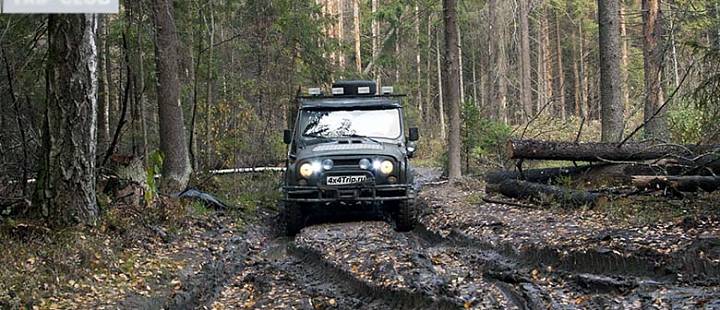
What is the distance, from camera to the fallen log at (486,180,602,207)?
36.9 ft

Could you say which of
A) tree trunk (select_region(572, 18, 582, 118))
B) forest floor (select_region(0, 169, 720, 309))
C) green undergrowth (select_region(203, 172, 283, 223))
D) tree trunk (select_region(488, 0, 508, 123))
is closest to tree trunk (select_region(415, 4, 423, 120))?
tree trunk (select_region(572, 18, 582, 118))

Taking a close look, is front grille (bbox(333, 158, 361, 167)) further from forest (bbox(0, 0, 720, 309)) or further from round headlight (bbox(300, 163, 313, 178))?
forest (bbox(0, 0, 720, 309))

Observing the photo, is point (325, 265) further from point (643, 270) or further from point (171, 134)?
point (171, 134)

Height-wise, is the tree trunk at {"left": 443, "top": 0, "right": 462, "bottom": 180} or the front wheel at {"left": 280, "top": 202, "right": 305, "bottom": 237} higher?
the tree trunk at {"left": 443, "top": 0, "right": 462, "bottom": 180}

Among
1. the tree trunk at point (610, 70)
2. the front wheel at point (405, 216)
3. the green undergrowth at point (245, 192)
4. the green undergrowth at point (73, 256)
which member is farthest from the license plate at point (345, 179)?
the tree trunk at point (610, 70)

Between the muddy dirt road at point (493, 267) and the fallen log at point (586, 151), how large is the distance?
211 cm

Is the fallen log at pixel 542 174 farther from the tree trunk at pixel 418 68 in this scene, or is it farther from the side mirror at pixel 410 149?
the tree trunk at pixel 418 68

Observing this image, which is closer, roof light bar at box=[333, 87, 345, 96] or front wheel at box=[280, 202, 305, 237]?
front wheel at box=[280, 202, 305, 237]

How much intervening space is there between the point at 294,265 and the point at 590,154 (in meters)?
6.21

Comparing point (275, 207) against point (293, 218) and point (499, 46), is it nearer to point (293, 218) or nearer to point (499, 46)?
point (293, 218)

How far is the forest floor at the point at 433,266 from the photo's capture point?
649 centimetres

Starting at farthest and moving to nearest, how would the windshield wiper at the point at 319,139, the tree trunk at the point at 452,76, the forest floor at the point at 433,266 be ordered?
1. the tree trunk at the point at 452,76
2. the windshield wiper at the point at 319,139
3. the forest floor at the point at 433,266

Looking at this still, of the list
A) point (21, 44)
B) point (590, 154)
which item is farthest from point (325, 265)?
point (21, 44)

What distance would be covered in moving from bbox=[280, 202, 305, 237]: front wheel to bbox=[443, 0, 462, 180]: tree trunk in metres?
7.31
